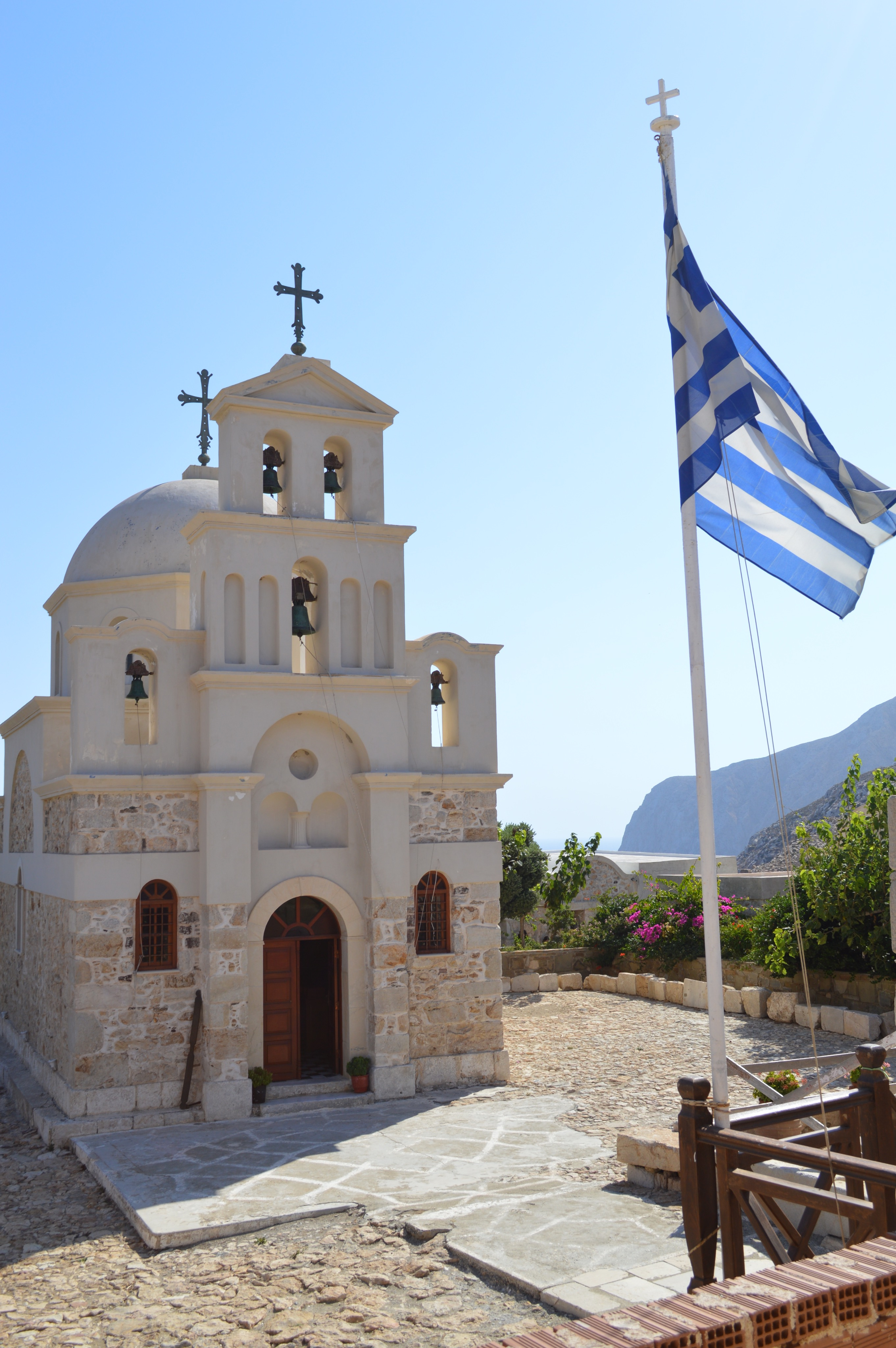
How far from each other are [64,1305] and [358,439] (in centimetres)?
1040

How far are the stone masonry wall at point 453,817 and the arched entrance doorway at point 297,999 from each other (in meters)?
1.64

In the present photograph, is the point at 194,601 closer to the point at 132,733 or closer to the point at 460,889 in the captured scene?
the point at 132,733

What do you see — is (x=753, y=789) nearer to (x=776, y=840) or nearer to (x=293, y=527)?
(x=776, y=840)

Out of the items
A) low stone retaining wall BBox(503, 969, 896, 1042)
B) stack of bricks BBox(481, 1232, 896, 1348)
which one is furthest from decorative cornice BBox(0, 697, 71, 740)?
stack of bricks BBox(481, 1232, 896, 1348)

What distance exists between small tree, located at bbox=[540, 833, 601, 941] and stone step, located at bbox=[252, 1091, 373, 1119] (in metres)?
11.3

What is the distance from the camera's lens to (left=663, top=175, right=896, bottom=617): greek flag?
6.47 metres

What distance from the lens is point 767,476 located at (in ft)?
21.7

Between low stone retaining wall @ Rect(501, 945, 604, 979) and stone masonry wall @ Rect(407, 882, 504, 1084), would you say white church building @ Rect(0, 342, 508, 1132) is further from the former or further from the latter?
low stone retaining wall @ Rect(501, 945, 604, 979)

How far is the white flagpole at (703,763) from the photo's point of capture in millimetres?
5844

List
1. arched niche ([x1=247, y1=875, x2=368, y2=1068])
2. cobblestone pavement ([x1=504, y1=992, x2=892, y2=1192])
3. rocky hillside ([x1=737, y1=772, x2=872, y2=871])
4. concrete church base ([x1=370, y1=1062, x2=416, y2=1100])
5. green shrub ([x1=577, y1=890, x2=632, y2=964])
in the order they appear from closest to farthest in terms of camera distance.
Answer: cobblestone pavement ([x1=504, y1=992, x2=892, y2=1192]), arched niche ([x1=247, y1=875, x2=368, y2=1068]), concrete church base ([x1=370, y1=1062, x2=416, y2=1100]), green shrub ([x1=577, y1=890, x2=632, y2=964]), rocky hillside ([x1=737, y1=772, x2=872, y2=871])

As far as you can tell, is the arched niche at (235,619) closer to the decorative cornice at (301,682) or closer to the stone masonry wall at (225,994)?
the decorative cornice at (301,682)

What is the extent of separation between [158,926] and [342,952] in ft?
7.68

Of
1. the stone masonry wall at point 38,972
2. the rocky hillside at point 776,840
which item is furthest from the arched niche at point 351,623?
the rocky hillside at point 776,840

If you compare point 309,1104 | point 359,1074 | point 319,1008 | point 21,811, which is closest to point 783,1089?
point 359,1074
